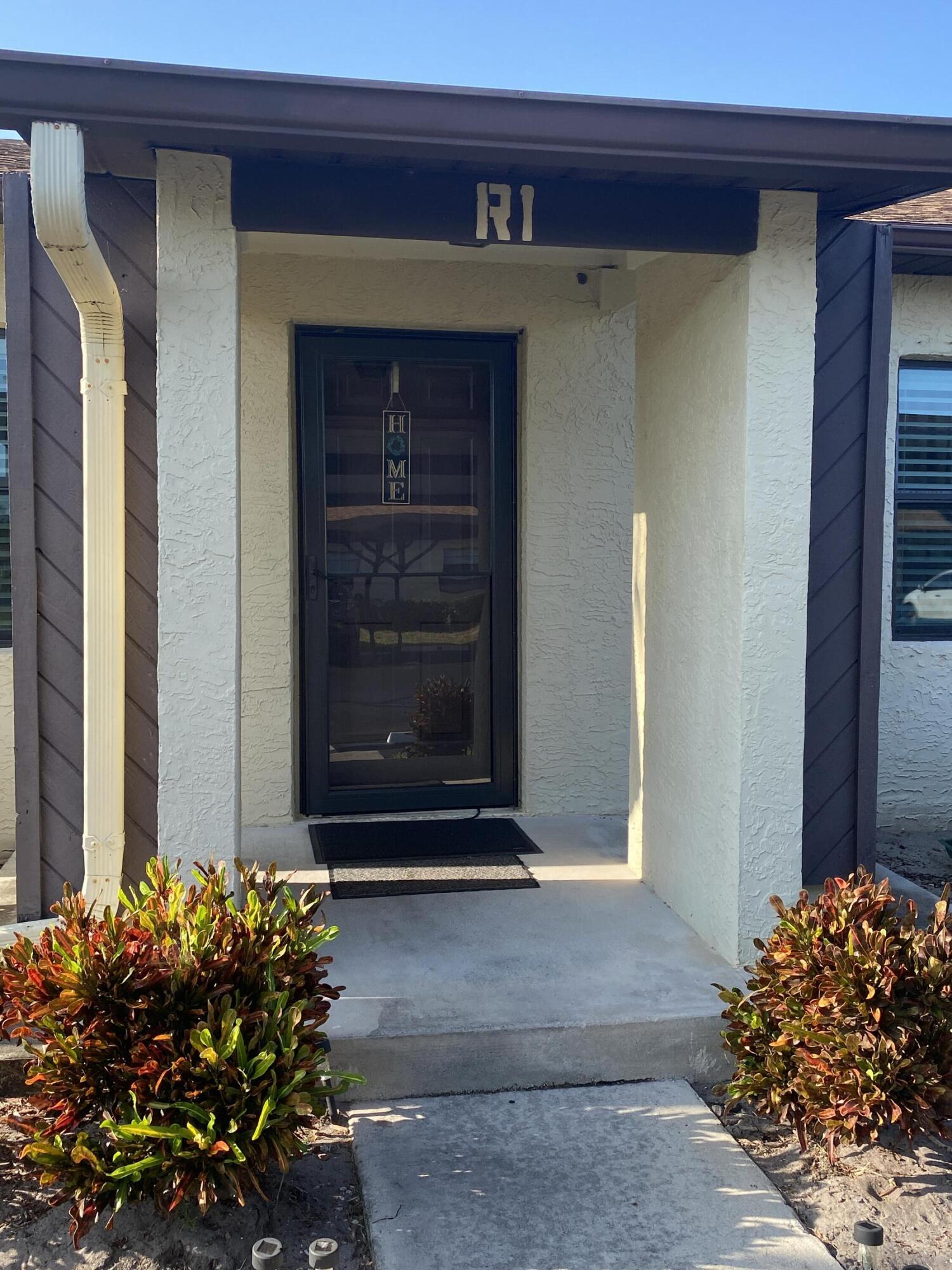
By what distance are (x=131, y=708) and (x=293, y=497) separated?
1982mm

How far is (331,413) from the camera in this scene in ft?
18.5

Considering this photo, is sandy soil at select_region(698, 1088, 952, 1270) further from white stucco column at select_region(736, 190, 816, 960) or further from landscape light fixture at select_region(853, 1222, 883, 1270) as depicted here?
white stucco column at select_region(736, 190, 816, 960)

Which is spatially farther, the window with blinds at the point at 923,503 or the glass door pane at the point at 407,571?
the window with blinds at the point at 923,503

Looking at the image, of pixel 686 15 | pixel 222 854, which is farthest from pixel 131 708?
pixel 686 15

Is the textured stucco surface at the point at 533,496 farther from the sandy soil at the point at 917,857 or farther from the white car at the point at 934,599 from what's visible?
the white car at the point at 934,599

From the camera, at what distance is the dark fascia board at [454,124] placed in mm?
3061

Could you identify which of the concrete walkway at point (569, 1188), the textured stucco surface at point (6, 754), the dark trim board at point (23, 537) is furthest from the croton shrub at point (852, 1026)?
the textured stucco surface at point (6, 754)

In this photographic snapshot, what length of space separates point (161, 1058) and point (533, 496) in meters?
3.68

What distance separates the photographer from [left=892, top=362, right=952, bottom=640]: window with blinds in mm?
6055

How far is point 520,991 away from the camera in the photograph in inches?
145

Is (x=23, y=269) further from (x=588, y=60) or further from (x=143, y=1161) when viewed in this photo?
(x=588, y=60)

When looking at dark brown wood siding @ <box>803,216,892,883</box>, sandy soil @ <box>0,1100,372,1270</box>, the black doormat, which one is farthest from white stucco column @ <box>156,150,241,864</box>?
dark brown wood siding @ <box>803,216,892,883</box>

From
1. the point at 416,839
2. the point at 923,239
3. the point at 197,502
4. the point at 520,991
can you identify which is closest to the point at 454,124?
the point at 197,502

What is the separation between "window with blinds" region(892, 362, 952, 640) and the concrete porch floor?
8.54 ft
